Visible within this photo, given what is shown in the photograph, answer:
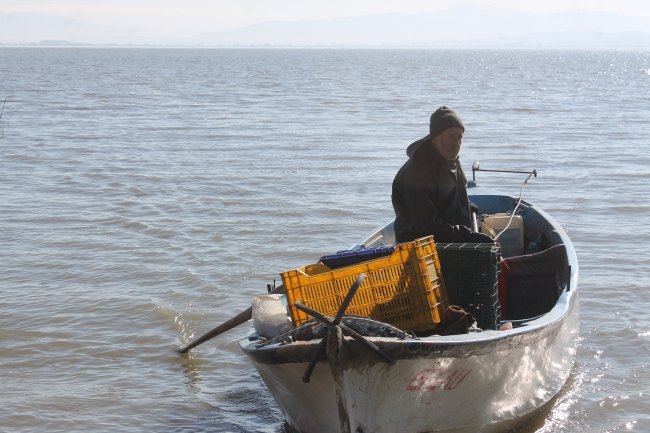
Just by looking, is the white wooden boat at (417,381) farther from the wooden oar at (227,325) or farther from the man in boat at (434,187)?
the wooden oar at (227,325)

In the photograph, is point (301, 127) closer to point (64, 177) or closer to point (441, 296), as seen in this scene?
point (64, 177)

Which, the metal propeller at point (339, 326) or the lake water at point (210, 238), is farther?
the lake water at point (210, 238)

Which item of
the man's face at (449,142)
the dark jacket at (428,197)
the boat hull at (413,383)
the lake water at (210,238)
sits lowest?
the lake water at (210,238)

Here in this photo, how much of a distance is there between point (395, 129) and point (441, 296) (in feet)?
60.6

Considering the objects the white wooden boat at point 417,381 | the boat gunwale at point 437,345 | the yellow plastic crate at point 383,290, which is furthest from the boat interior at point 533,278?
the yellow plastic crate at point 383,290

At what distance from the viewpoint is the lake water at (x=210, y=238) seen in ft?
22.3

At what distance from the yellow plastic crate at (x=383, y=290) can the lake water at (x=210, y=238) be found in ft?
5.29

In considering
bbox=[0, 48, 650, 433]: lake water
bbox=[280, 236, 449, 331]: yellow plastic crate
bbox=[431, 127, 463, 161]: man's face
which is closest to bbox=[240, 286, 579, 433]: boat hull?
bbox=[280, 236, 449, 331]: yellow plastic crate

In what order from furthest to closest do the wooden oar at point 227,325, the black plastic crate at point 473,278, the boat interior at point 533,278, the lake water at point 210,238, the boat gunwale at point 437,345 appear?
1. the boat interior at point 533,278
2. the lake water at point 210,238
3. the wooden oar at point 227,325
4. the black plastic crate at point 473,278
5. the boat gunwale at point 437,345

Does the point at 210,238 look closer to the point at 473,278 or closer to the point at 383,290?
the point at 473,278

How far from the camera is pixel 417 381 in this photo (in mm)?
4871

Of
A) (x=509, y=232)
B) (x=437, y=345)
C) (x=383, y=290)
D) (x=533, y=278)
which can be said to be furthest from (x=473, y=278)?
(x=509, y=232)

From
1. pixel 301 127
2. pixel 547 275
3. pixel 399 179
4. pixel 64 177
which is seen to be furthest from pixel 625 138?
pixel 399 179

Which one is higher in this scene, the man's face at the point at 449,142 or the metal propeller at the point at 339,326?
the man's face at the point at 449,142
